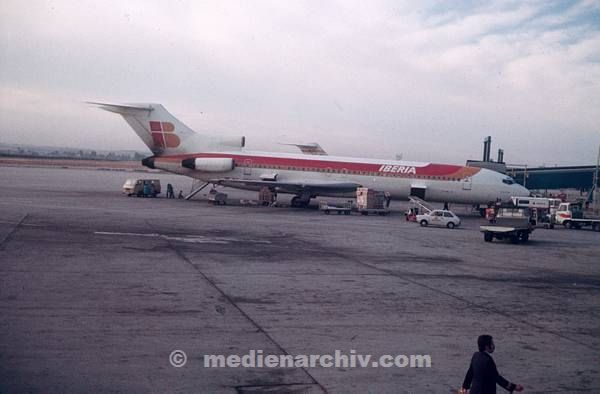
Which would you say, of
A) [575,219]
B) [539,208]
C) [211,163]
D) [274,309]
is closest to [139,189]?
[211,163]

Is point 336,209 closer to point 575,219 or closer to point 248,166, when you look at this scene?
point 248,166

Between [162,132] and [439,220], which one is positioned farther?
[162,132]

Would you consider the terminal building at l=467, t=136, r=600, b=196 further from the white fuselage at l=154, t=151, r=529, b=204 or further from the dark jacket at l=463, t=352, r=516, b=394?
the dark jacket at l=463, t=352, r=516, b=394

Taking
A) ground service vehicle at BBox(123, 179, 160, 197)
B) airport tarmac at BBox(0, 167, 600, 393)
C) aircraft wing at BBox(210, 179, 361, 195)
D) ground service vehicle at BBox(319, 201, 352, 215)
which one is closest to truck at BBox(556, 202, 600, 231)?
aircraft wing at BBox(210, 179, 361, 195)

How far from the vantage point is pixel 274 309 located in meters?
11.4

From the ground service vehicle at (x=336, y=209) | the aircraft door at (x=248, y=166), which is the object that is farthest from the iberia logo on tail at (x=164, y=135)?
the ground service vehicle at (x=336, y=209)

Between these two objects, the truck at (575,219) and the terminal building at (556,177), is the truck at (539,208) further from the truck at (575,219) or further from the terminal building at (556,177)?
the terminal building at (556,177)

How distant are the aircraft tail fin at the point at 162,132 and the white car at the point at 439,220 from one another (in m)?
15.6

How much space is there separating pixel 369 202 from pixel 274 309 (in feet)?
86.1

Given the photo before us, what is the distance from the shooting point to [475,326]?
1099 cm

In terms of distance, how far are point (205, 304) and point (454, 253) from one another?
12653 mm

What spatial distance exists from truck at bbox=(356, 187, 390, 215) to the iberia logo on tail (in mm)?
13663

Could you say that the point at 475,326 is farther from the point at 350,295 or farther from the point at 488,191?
the point at 488,191

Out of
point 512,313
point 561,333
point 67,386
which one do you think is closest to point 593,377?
point 561,333
